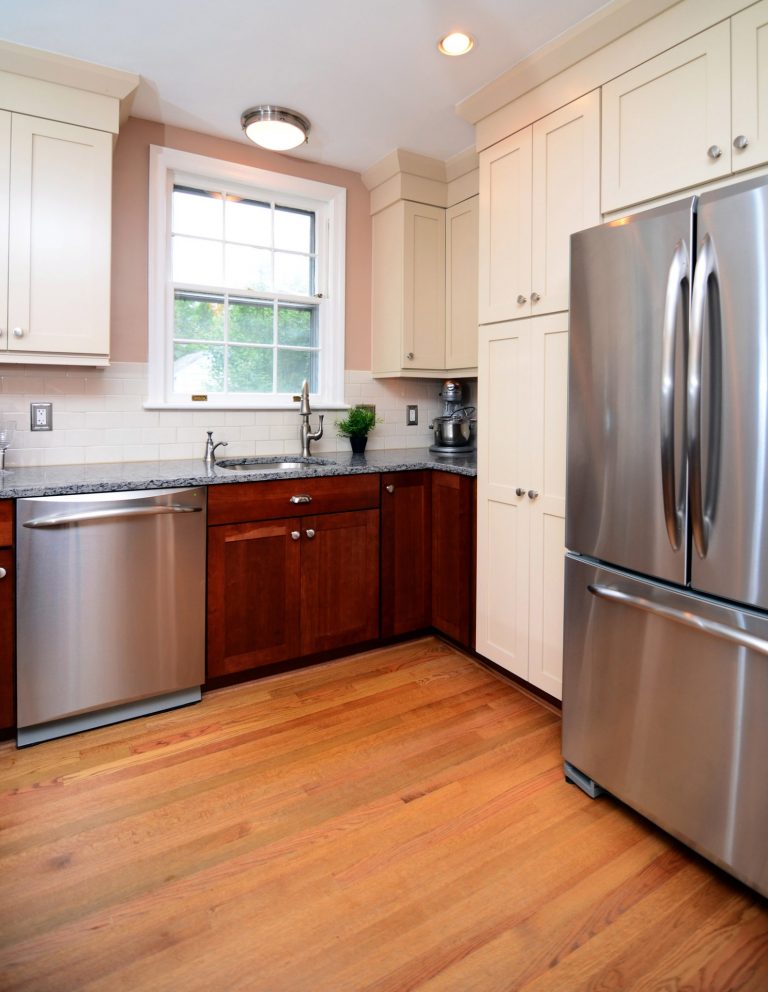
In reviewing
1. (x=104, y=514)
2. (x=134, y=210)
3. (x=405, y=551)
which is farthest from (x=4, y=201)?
(x=405, y=551)

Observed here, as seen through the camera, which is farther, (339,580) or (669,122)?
(339,580)

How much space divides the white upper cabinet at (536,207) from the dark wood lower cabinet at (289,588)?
1.18 m

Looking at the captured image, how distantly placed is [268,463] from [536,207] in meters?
1.75

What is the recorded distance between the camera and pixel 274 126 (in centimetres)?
269

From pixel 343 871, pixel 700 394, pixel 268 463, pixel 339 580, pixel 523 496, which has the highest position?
pixel 700 394

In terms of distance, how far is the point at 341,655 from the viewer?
9.62 ft

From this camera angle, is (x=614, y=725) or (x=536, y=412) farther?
(x=536, y=412)

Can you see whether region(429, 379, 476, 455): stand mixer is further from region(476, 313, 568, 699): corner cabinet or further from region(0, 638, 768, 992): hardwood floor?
region(0, 638, 768, 992): hardwood floor

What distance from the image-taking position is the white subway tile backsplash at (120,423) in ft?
8.64

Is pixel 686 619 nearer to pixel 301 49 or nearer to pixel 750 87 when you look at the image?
pixel 750 87

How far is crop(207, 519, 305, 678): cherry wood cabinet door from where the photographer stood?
2.48 metres

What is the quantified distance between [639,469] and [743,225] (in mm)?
614

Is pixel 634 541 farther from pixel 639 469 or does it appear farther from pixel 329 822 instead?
pixel 329 822

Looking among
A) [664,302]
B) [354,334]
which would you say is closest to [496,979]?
[664,302]
